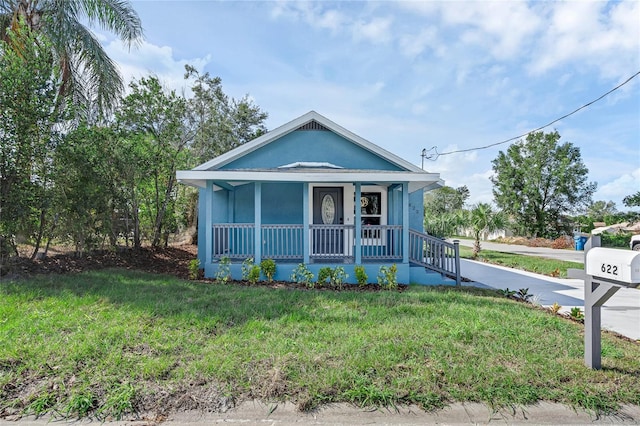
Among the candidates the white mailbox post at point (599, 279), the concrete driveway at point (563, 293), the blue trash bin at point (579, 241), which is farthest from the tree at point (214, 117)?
the blue trash bin at point (579, 241)

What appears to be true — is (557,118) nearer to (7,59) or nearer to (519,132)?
(519,132)

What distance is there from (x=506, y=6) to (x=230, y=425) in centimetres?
1233

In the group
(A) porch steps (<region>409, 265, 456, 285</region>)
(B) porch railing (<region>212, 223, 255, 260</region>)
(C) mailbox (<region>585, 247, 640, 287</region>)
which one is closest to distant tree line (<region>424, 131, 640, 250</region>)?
(A) porch steps (<region>409, 265, 456, 285</region>)

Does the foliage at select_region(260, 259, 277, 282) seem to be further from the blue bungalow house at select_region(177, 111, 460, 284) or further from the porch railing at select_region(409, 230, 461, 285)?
the porch railing at select_region(409, 230, 461, 285)

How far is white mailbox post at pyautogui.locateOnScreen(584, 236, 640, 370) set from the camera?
2980 millimetres

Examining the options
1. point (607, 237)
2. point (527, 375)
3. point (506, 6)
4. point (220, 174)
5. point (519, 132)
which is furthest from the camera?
point (607, 237)

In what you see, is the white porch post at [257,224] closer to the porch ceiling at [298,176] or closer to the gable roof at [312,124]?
the porch ceiling at [298,176]

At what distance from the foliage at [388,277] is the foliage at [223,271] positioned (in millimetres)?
3792

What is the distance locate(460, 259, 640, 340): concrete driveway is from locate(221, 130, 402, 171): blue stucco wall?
477cm

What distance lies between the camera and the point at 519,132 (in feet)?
64.0

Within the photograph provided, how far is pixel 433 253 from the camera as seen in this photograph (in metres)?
8.77

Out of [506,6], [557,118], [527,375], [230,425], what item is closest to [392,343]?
[527,375]

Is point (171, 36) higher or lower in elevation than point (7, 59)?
higher

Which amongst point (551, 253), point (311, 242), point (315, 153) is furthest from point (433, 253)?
point (551, 253)
